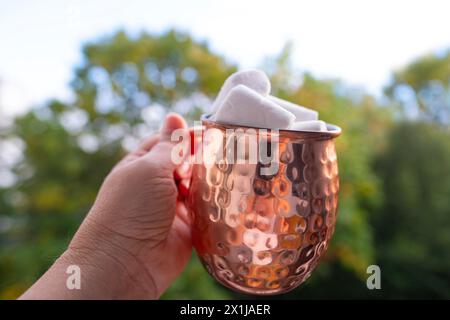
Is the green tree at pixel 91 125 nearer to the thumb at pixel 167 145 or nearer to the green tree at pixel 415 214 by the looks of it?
the thumb at pixel 167 145

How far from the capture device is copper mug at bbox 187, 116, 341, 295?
0.61 metres

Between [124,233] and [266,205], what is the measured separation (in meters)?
0.28

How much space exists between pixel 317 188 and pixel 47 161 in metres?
2.45

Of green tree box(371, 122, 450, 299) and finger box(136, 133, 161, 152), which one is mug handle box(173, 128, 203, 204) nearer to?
finger box(136, 133, 161, 152)

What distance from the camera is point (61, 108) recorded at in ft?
9.58

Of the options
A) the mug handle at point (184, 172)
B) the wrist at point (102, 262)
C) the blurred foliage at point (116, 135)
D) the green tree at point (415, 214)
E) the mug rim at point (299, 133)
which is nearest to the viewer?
the mug rim at point (299, 133)

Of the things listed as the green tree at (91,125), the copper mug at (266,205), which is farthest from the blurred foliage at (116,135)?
the copper mug at (266,205)

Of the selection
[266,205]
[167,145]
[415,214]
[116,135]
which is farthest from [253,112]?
[415,214]

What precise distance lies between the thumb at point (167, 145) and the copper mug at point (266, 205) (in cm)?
13

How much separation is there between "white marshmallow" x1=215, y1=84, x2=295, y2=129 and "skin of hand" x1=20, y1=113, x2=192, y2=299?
222 millimetres

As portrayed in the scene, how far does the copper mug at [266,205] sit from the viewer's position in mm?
607

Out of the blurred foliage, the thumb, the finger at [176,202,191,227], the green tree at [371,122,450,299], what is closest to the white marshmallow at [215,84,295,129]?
the thumb

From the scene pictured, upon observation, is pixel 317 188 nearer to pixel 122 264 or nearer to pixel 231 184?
pixel 231 184

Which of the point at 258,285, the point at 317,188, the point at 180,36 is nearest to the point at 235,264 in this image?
the point at 258,285
